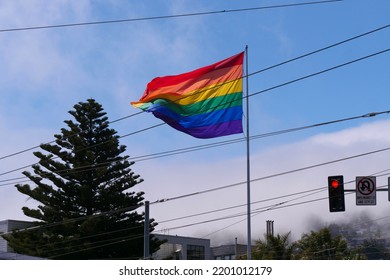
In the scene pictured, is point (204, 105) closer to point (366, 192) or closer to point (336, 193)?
point (336, 193)

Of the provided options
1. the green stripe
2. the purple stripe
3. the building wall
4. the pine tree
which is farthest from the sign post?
the building wall

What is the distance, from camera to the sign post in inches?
960

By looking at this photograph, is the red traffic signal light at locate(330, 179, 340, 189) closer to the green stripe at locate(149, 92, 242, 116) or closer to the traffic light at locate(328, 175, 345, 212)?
the traffic light at locate(328, 175, 345, 212)

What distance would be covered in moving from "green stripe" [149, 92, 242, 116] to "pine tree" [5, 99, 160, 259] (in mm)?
Result: 28020

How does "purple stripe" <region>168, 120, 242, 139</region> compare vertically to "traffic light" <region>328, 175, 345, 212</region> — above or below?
above

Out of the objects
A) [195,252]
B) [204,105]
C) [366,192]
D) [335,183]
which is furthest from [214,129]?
[195,252]

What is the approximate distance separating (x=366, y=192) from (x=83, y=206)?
96.0 ft

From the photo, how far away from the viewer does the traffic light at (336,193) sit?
23.0 m

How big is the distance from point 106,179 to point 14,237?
8181 millimetres

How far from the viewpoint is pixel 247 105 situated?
101ft

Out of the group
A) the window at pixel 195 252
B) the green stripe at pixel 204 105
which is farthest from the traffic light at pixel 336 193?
the window at pixel 195 252

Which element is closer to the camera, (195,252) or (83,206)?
(83,206)

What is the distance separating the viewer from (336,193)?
75.9 ft
